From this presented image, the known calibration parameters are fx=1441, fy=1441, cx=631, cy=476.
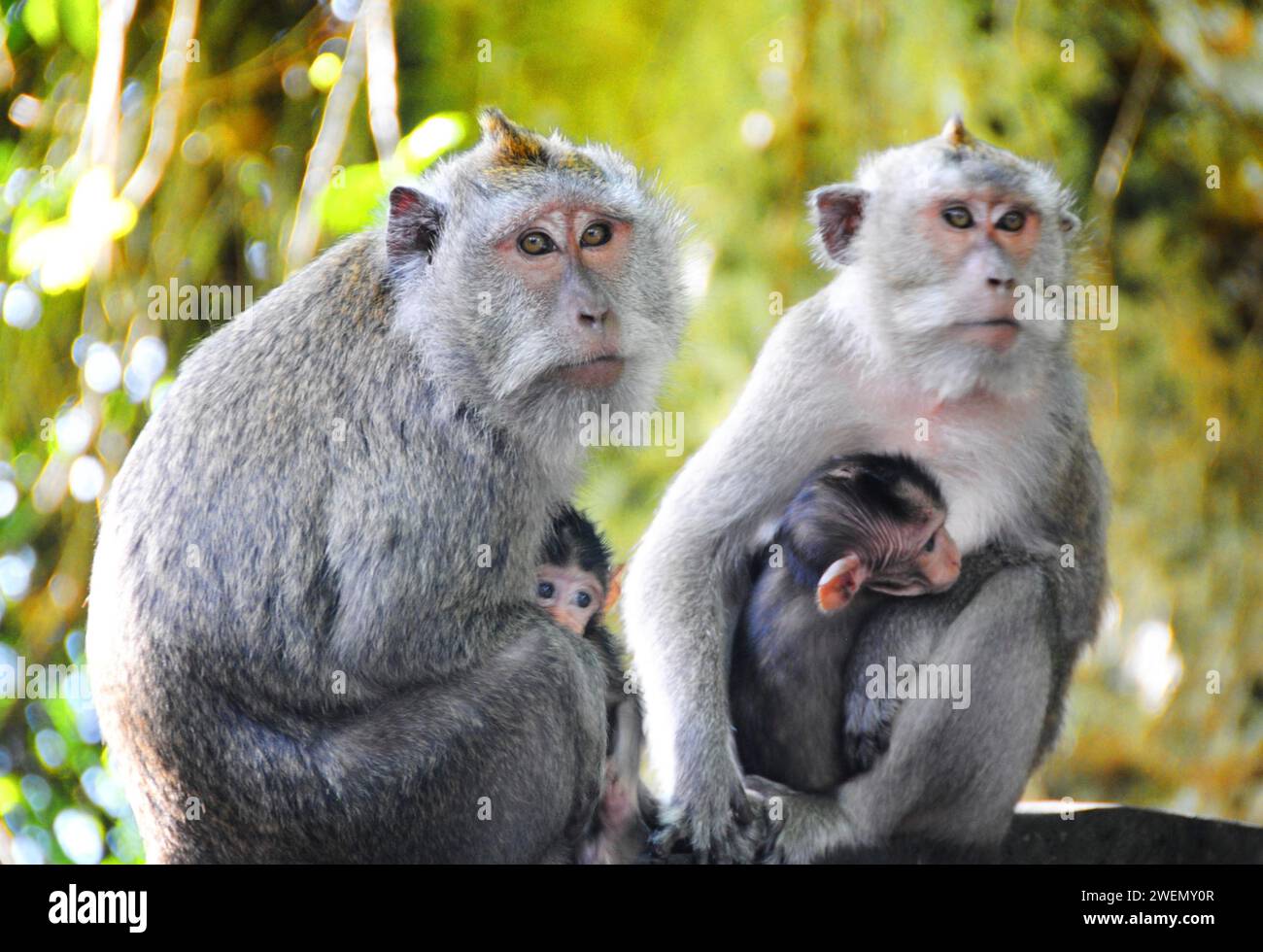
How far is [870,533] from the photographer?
368 cm

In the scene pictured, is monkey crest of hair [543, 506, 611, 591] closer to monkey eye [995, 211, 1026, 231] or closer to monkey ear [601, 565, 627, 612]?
monkey ear [601, 565, 627, 612]

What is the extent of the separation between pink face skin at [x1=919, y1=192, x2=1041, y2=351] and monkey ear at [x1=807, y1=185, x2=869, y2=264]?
0.25m

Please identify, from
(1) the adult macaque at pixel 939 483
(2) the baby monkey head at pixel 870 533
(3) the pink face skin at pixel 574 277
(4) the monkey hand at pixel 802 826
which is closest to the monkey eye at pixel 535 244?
(3) the pink face skin at pixel 574 277

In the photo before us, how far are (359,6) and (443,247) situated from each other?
223 cm

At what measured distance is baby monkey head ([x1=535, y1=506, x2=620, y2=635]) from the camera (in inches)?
151

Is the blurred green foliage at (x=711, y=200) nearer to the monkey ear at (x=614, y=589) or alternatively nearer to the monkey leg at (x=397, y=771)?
the monkey ear at (x=614, y=589)

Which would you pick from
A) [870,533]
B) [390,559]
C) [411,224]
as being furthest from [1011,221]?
[390,559]

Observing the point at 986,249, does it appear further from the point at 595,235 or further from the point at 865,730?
the point at 865,730

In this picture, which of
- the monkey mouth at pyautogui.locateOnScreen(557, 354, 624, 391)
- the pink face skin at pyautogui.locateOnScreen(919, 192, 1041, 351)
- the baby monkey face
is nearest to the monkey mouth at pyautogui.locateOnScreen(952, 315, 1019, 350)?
the pink face skin at pyautogui.locateOnScreen(919, 192, 1041, 351)

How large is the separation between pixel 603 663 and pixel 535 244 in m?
1.09

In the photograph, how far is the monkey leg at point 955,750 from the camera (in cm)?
376

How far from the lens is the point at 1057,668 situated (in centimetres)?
400
